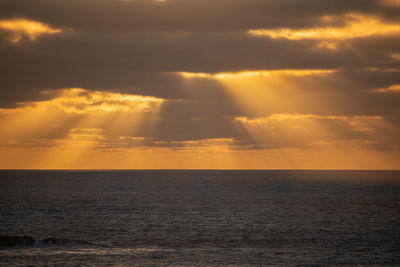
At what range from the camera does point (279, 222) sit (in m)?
86.4

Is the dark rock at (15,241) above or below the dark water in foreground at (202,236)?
above

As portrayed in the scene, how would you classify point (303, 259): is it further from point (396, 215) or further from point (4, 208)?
point (4, 208)

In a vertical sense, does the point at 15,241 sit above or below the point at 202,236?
above

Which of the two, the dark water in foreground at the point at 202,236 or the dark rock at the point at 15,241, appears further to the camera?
the dark rock at the point at 15,241

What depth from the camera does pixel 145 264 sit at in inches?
1969

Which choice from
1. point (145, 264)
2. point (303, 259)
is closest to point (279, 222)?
point (303, 259)

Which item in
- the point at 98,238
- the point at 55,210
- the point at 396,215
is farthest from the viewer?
the point at 55,210

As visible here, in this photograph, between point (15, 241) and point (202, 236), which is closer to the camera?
point (15, 241)

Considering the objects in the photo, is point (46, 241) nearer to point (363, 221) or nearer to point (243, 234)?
point (243, 234)

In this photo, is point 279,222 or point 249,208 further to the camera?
point 249,208

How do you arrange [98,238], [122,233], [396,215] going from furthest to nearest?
[396,215] < [122,233] < [98,238]

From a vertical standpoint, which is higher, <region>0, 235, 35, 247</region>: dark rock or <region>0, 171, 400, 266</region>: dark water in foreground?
<region>0, 235, 35, 247</region>: dark rock

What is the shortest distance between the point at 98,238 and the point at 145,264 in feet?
61.4

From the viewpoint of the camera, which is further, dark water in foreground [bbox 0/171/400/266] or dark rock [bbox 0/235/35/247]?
dark rock [bbox 0/235/35/247]
